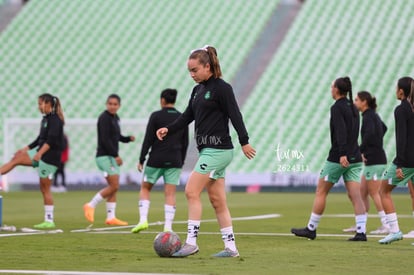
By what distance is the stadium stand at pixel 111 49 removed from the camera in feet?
115

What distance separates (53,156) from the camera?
50.2 feet

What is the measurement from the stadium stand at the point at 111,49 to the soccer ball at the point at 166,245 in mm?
23630

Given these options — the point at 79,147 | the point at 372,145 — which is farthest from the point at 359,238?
the point at 79,147

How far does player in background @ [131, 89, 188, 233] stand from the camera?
44.8ft

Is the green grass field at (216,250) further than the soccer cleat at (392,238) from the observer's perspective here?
No

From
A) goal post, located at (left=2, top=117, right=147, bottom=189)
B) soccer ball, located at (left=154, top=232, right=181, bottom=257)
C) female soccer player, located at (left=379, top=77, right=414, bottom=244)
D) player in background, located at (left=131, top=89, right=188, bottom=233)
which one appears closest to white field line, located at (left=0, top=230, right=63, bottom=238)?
player in background, located at (left=131, top=89, right=188, bottom=233)

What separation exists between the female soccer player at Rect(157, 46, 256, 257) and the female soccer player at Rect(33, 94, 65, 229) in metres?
Answer: 5.64

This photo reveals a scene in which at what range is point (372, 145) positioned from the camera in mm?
14172

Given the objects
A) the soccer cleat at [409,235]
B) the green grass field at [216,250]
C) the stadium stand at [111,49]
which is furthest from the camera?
the stadium stand at [111,49]

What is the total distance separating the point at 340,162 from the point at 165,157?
2.89 meters

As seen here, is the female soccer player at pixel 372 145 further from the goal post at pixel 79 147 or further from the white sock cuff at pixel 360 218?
the goal post at pixel 79 147

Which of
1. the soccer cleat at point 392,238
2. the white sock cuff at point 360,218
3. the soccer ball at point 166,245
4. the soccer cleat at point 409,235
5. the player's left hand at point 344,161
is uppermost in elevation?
the player's left hand at point 344,161

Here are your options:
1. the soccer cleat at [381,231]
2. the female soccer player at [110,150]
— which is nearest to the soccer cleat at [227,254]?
the soccer cleat at [381,231]

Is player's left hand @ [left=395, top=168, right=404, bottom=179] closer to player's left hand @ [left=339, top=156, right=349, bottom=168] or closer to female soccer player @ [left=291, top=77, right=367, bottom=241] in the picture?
player's left hand @ [left=339, top=156, right=349, bottom=168]
